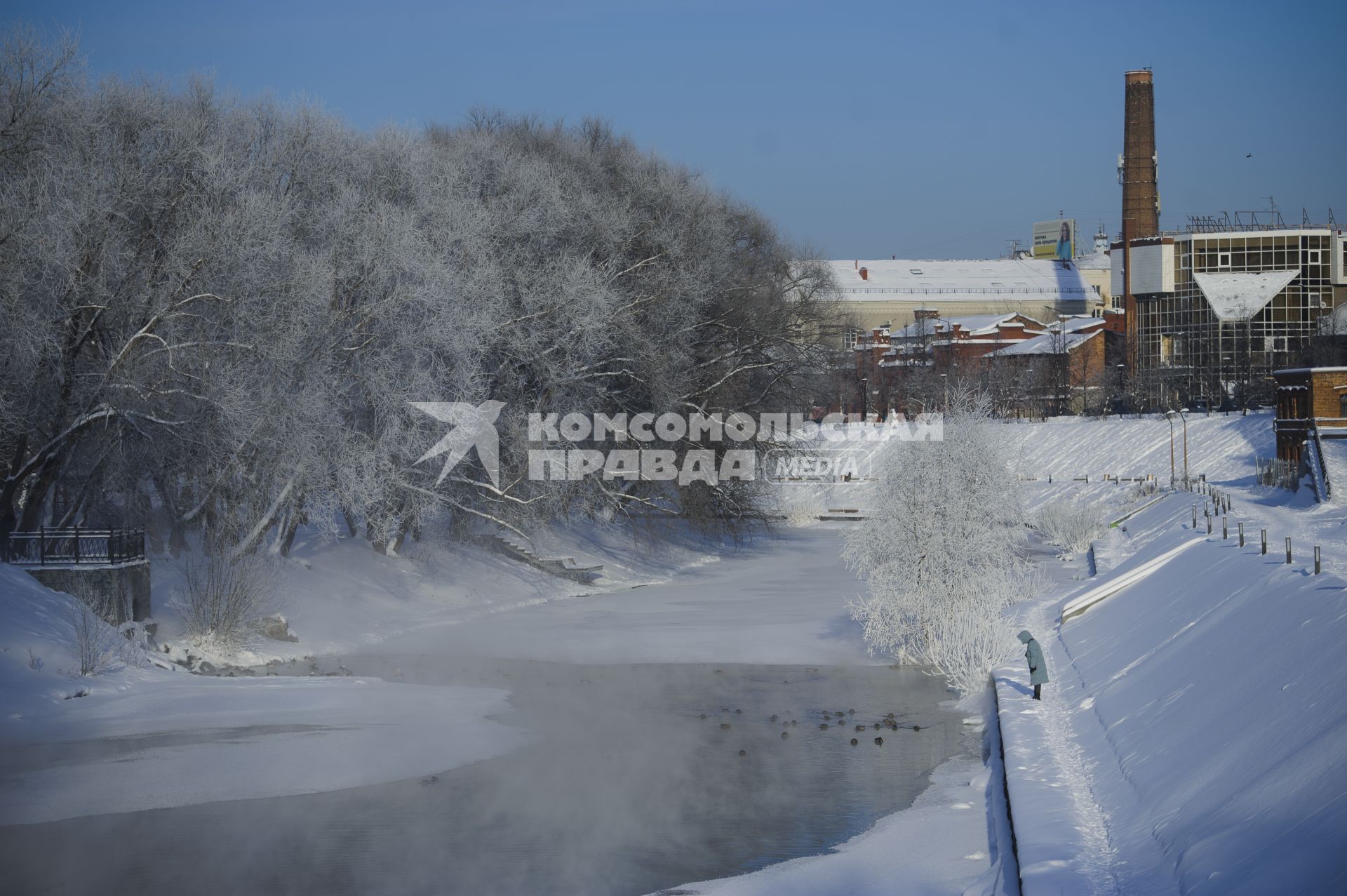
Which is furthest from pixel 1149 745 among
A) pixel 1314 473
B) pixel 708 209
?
pixel 1314 473

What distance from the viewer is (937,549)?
23.6m

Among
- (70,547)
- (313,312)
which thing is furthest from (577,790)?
(313,312)

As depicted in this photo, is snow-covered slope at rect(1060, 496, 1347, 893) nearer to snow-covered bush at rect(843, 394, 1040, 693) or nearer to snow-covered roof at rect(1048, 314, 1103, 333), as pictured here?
snow-covered bush at rect(843, 394, 1040, 693)

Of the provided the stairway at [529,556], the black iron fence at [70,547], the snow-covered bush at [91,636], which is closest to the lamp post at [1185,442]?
the stairway at [529,556]

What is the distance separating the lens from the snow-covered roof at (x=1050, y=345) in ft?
295

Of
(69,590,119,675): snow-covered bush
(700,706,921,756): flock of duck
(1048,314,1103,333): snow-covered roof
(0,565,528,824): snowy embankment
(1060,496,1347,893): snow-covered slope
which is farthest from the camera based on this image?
(1048,314,1103,333): snow-covered roof

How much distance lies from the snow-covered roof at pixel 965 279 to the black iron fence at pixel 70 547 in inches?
3991

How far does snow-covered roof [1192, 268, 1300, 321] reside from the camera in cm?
8312

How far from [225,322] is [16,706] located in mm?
9868

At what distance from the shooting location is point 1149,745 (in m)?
13.5

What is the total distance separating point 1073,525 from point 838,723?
25.4 m

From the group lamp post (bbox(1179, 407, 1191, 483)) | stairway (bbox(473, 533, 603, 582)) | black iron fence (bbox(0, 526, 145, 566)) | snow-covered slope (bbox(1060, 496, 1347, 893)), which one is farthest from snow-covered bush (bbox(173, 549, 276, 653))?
lamp post (bbox(1179, 407, 1191, 483))

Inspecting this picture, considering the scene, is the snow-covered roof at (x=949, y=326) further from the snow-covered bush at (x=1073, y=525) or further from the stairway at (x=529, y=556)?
the stairway at (x=529, y=556)

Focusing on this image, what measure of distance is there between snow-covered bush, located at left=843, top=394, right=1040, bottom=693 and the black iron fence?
41.3 ft
